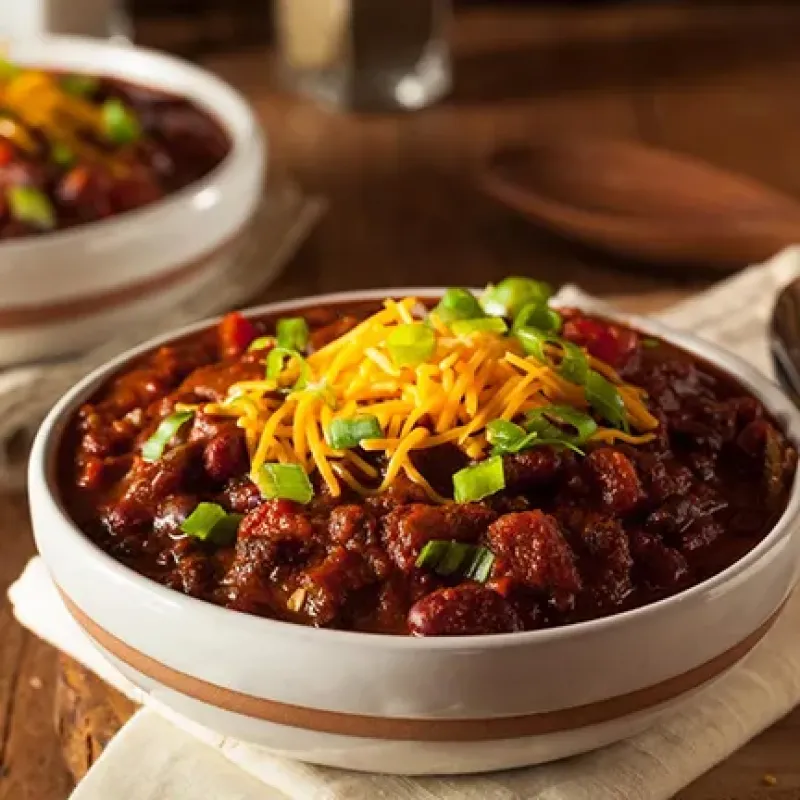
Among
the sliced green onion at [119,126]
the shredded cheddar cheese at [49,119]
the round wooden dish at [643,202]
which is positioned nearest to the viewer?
the shredded cheddar cheese at [49,119]

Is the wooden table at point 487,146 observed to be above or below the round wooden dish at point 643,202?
below

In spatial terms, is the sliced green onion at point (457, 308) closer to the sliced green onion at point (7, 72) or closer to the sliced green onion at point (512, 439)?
the sliced green onion at point (512, 439)

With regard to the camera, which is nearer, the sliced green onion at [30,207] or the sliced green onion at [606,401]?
the sliced green onion at [606,401]

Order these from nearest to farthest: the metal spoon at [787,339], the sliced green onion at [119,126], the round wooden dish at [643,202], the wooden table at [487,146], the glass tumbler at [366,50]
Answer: the wooden table at [487,146]
the metal spoon at [787,339]
the sliced green onion at [119,126]
the round wooden dish at [643,202]
the glass tumbler at [366,50]

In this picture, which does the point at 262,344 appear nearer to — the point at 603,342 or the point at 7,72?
the point at 603,342

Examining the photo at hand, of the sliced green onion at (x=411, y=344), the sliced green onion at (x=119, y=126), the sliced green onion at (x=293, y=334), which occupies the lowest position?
the sliced green onion at (x=119, y=126)

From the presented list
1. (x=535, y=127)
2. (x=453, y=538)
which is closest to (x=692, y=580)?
(x=453, y=538)

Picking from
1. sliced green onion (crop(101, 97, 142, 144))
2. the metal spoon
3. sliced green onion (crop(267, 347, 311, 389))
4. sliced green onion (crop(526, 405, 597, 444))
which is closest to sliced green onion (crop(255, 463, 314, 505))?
sliced green onion (crop(267, 347, 311, 389))

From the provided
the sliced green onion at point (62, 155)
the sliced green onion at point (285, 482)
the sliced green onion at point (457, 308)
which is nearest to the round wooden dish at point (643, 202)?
the sliced green onion at point (62, 155)
